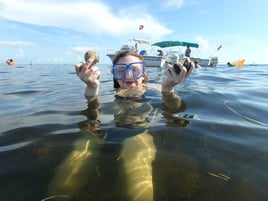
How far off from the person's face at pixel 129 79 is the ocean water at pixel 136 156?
2.50 feet

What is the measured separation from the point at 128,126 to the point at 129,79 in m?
1.60

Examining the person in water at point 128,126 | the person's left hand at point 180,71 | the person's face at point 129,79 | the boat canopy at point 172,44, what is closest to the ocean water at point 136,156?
the person in water at point 128,126

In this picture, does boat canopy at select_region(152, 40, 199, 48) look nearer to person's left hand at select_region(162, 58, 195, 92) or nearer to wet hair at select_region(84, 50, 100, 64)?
person's left hand at select_region(162, 58, 195, 92)

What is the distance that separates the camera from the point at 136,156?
238 cm

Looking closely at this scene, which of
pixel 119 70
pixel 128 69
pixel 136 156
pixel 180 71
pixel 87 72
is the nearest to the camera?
pixel 136 156

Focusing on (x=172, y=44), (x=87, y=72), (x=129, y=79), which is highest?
(x=87, y=72)

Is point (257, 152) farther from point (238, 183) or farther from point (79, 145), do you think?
point (79, 145)

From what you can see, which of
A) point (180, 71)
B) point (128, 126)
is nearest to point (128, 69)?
point (180, 71)

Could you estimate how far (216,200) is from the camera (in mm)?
1765

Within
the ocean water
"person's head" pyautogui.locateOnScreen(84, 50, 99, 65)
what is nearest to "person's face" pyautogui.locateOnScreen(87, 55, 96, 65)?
"person's head" pyautogui.locateOnScreen(84, 50, 99, 65)

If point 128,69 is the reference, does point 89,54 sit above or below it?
above

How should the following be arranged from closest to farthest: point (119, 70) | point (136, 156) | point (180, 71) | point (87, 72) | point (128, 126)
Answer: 1. point (136, 156)
2. point (128, 126)
3. point (180, 71)
4. point (87, 72)
5. point (119, 70)

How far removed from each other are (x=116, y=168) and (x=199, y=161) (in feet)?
2.46

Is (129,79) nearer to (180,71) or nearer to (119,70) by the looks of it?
(119,70)
